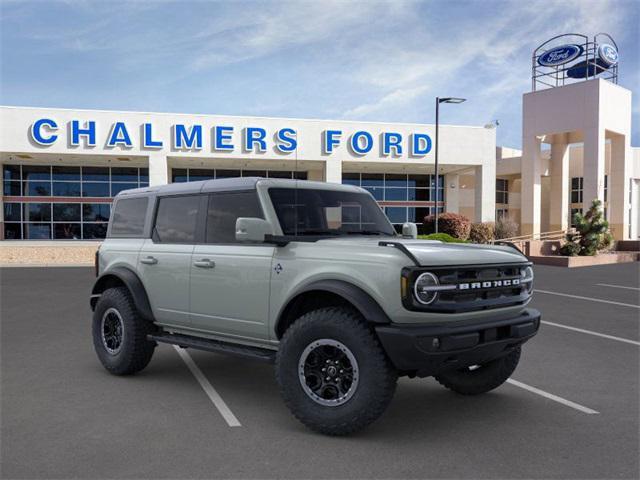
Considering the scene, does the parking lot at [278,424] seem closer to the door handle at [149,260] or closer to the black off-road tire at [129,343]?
the black off-road tire at [129,343]

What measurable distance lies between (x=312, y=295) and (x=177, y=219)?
2.08m

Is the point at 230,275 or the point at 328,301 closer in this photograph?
the point at 328,301

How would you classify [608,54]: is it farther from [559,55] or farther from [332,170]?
[332,170]

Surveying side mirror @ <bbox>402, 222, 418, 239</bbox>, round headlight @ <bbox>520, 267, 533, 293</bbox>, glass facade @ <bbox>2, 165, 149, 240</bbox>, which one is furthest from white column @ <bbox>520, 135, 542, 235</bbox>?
round headlight @ <bbox>520, 267, 533, 293</bbox>

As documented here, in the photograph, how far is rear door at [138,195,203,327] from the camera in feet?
19.3

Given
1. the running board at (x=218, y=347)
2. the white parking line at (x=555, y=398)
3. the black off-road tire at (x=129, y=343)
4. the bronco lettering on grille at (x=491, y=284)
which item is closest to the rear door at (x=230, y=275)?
the running board at (x=218, y=347)

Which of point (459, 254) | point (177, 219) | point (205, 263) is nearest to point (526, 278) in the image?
point (459, 254)

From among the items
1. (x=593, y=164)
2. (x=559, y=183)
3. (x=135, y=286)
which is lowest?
(x=135, y=286)

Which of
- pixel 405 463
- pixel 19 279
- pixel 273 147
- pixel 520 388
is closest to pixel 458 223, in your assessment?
pixel 273 147

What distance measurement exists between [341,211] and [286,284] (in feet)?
4.25

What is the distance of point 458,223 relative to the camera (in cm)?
2773

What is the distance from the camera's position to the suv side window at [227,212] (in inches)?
218

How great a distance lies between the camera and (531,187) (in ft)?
118

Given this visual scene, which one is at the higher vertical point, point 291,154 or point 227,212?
point 291,154
